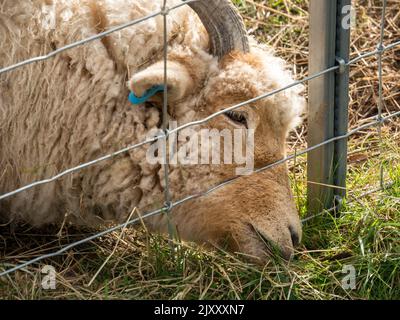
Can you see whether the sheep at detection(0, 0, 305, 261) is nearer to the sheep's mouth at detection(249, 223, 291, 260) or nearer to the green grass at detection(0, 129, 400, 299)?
the sheep's mouth at detection(249, 223, 291, 260)

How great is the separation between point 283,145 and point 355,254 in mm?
609

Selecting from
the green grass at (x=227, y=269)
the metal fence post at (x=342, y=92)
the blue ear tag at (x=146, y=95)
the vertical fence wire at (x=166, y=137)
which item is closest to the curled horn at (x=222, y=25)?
the vertical fence wire at (x=166, y=137)

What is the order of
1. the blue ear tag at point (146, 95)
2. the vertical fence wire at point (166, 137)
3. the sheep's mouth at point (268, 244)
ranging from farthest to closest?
the sheep's mouth at point (268, 244), the blue ear tag at point (146, 95), the vertical fence wire at point (166, 137)

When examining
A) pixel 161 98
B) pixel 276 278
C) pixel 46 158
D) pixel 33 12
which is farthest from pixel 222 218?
pixel 33 12

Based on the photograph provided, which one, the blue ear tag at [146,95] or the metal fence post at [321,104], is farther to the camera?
the metal fence post at [321,104]

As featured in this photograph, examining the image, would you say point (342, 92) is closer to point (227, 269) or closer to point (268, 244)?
point (268, 244)

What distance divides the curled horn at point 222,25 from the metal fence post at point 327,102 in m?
0.40

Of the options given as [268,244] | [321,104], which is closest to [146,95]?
[268,244]

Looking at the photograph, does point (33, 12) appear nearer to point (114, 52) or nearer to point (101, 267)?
point (114, 52)

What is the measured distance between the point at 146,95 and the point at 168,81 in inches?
4.4

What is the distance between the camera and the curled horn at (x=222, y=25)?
3.81m

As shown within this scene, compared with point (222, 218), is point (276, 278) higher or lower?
lower

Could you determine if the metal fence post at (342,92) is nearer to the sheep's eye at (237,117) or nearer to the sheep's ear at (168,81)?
the sheep's eye at (237,117)

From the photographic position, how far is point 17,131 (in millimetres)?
4113
